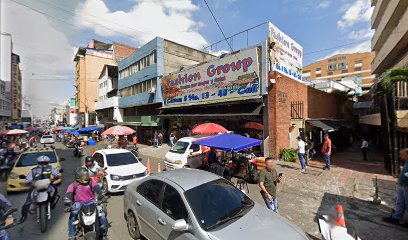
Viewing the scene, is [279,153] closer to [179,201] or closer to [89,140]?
[179,201]

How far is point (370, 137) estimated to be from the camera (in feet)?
88.9

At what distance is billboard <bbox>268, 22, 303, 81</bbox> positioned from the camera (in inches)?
553

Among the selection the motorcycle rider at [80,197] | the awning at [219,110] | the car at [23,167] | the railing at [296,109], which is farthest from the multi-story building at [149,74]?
the motorcycle rider at [80,197]

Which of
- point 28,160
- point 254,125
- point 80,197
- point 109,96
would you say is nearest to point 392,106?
point 254,125

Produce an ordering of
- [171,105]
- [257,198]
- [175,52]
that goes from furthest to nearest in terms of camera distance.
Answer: [175,52] < [171,105] < [257,198]

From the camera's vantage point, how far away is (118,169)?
326 inches

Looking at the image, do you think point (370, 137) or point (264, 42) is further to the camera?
point (370, 137)

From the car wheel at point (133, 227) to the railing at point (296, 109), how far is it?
44.1 feet

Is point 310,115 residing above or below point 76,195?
above

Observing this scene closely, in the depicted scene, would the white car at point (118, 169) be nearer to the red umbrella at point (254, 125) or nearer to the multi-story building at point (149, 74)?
the red umbrella at point (254, 125)

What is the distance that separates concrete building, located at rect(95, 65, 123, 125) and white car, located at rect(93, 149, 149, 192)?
2685cm

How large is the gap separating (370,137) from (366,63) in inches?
1733

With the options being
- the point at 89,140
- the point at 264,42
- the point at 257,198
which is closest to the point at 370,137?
the point at 264,42

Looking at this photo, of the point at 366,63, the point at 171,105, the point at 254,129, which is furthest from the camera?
the point at 366,63
